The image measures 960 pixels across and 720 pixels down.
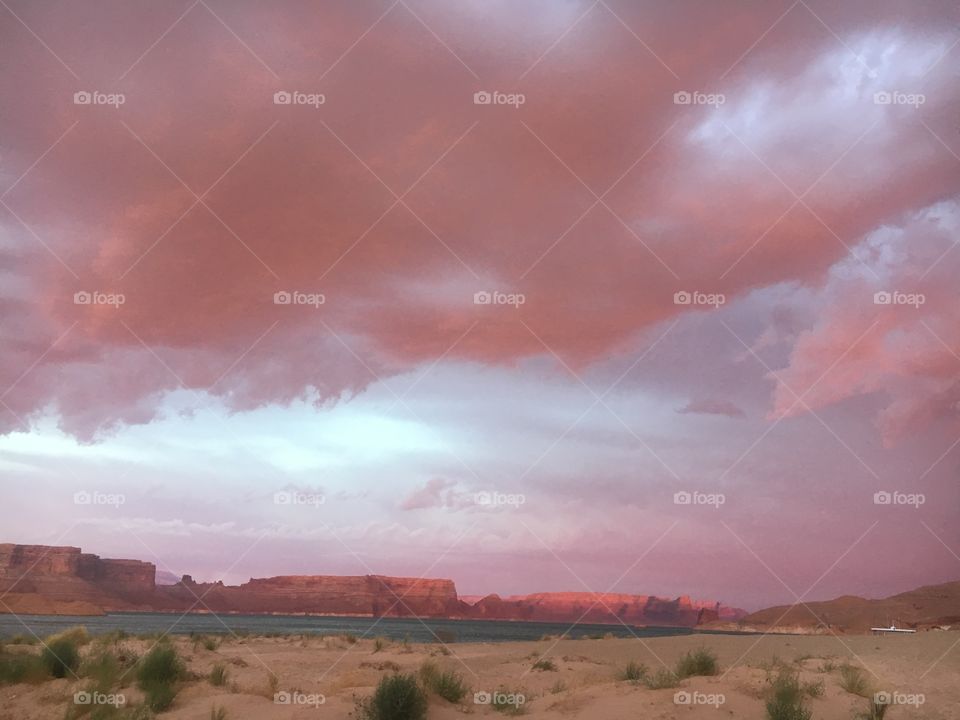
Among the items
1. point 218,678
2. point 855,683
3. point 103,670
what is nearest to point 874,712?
point 855,683

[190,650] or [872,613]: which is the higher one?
[190,650]

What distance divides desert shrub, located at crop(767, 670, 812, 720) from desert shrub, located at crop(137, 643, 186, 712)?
449 inches

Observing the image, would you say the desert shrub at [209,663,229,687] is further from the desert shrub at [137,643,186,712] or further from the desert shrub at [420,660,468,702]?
the desert shrub at [420,660,468,702]

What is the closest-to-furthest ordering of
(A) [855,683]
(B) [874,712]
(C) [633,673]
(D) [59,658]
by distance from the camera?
(B) [874,712] < (A) [855,683] < (D) [59,658] < (C) [633,673]

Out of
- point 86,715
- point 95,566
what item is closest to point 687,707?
point 86,715

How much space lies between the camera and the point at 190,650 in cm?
2378

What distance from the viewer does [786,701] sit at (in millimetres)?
12586

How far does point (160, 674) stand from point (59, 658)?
3.24 m

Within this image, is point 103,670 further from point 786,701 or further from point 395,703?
point 786,701

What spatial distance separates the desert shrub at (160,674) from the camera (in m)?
14.2

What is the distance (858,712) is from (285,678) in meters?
13.0

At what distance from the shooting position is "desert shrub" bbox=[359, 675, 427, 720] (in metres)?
12.3

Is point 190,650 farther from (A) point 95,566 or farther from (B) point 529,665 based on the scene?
(A) point 95,566

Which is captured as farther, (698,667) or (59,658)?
(698,667)
